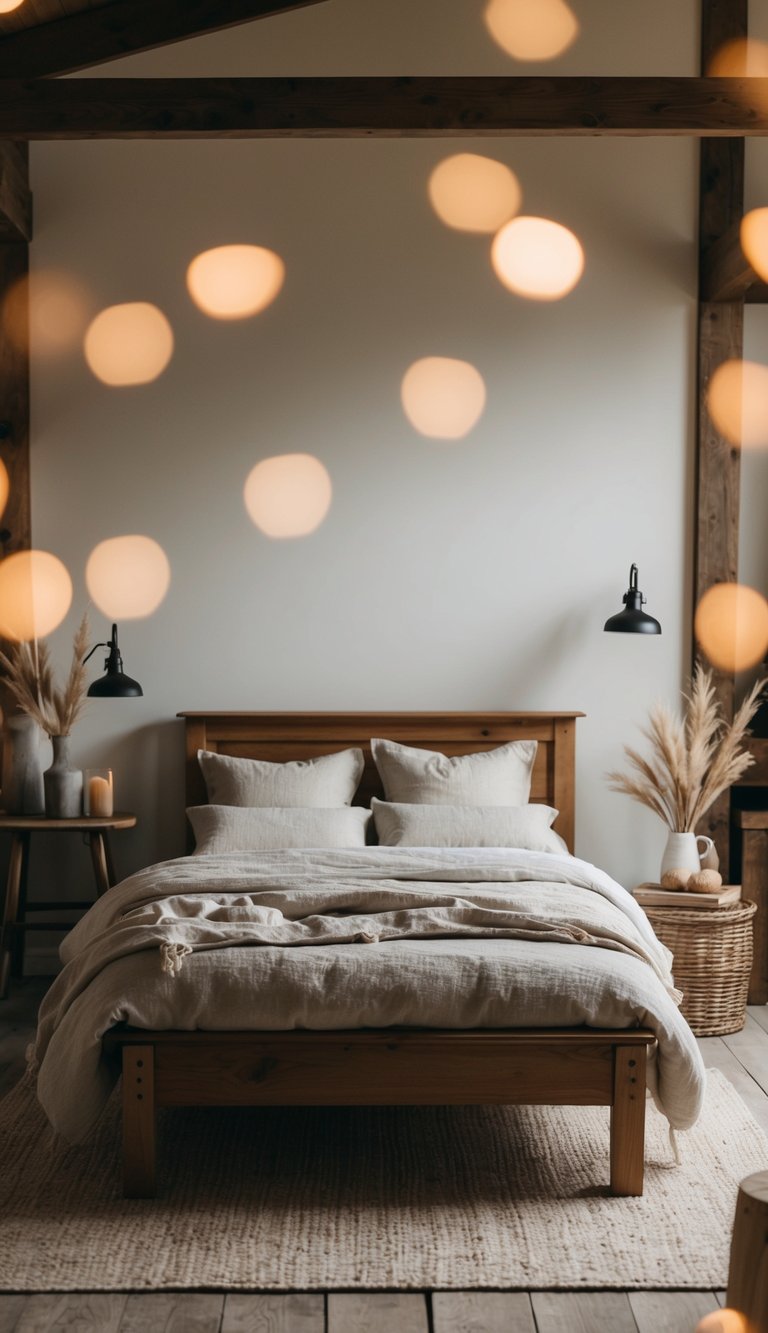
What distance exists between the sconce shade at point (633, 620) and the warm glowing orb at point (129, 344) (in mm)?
2053

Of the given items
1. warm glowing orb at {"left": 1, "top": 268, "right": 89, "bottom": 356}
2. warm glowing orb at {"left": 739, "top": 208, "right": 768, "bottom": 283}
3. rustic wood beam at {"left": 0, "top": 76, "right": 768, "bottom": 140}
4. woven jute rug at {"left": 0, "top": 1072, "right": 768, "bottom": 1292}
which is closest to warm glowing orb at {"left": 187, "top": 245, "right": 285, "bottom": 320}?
warm glowing orb at {"left": 1, "top": 268, "right": 89, "bottom": 356}

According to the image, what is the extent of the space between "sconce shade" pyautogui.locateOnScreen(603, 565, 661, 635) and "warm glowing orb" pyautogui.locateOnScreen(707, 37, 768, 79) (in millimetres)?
2063

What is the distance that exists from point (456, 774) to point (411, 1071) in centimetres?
180

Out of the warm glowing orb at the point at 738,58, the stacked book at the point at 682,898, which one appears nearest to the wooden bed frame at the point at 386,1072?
the stacked book at the point at 682,898

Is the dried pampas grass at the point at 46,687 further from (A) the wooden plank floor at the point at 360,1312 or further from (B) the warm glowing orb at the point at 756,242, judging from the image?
(B) the warm glowing orb at the point at 756,242

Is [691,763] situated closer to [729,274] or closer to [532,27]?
[729,274]

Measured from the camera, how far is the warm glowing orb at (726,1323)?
1903 mm

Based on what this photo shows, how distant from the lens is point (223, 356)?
4.96 m

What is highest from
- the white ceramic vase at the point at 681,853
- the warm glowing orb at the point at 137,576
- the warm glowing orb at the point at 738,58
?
the warm glowing orb at the point at 738,58

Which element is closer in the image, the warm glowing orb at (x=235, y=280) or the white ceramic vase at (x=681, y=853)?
the white ceramic vase at (x=681, y=853)

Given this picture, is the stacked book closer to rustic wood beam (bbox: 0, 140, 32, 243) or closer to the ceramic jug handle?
the ceramic jug handle

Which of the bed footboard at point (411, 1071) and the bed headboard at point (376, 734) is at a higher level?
Result: the bed headboard at point (376, 734)

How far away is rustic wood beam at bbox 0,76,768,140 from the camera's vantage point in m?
3.87

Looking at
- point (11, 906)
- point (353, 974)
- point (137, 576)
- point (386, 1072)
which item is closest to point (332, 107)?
point (137, 576)
